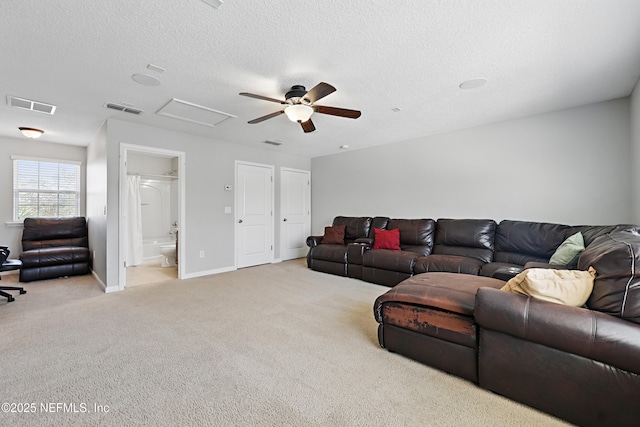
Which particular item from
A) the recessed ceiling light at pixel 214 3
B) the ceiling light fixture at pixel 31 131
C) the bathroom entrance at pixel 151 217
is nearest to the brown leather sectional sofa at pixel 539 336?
the recessed ceiling light at pixel 214 3

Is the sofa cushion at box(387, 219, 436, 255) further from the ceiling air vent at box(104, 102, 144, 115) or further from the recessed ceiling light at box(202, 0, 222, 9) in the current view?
the ceiling air vent at box(104, 102, 144, 115)

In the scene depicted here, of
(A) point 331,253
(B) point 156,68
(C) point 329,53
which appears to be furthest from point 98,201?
(C) point 329,53

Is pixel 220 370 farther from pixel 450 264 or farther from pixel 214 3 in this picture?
pixel 450 264

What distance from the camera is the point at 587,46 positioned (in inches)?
89.4

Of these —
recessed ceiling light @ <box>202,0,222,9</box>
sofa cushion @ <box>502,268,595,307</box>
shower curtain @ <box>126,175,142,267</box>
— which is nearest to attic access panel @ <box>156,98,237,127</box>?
recessed ceiling light @ <box>202,0,222,9</box>

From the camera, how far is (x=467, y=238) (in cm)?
417

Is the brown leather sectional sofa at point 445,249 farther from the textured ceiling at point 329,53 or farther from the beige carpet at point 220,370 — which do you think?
the textured ceiling at point 329,53

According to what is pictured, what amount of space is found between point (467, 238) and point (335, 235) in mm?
2361

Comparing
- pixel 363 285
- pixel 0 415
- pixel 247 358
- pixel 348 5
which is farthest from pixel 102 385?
pixel 363 285

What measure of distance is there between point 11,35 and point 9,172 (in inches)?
180

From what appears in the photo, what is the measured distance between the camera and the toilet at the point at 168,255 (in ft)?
19.0

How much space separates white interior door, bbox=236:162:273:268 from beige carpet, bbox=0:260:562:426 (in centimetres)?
216

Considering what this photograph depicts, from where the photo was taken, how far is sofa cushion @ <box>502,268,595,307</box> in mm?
1611

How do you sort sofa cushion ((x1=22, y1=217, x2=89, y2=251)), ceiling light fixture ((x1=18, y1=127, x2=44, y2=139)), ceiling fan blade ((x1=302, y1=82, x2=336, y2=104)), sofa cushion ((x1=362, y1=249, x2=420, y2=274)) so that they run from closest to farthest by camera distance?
ceiling fan blade ((x1=302, y1=82, x2=336, y2=104)) < sofa cushion ((x1=362, y1=249, x2=420, y2=274)) < ceiling light fixture ((x1=18, y1=127, x2=44, y2=139)) < sofa cushion ((x1=22, y1=217, x2=89, y2=251))
